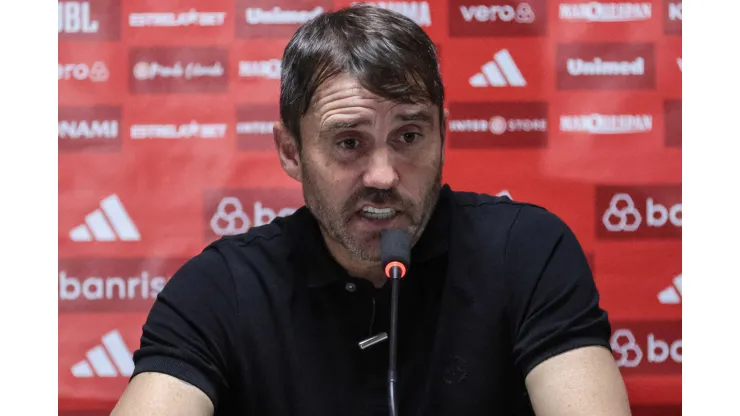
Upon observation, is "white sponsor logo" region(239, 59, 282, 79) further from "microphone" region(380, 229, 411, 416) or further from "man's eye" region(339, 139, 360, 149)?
"microphone" region(380, 229, 411, 416)

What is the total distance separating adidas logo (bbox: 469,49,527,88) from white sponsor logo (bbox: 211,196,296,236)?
584 mm

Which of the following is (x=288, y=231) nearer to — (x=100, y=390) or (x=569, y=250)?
(x=569, y=250)

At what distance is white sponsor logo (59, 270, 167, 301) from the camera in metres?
1.99

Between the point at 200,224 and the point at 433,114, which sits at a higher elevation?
the point at 433,114

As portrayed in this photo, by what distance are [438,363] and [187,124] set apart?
95 cm

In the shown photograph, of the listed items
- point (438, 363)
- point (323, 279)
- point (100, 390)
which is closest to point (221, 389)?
point (323, 279)

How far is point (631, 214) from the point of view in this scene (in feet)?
6.52

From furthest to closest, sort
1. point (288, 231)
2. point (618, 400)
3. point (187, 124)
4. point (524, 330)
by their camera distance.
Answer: point (187, 124) → point (288, 231) → point (524, 330) → point (618, 400)

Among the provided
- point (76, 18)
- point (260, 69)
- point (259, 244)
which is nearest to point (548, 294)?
point (259, 244)

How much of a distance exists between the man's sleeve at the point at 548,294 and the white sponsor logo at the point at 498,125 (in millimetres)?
516

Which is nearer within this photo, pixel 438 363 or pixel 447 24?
pixel 438 363

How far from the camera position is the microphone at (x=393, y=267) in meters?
1.07

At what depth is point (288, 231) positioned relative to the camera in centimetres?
154

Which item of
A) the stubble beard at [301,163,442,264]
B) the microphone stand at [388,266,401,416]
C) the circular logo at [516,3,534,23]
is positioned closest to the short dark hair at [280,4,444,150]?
the stubble beard at [301,163,442,264]
